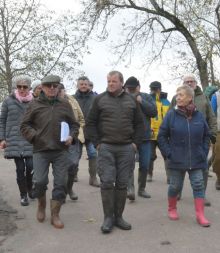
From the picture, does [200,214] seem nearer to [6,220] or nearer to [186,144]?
[186,144]

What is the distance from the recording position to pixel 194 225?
A: 651 centimetres

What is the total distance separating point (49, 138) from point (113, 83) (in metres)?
1.06

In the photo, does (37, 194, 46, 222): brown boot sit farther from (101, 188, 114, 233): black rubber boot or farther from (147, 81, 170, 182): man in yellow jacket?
(147, 81, 170, 182): man in yellow jacket

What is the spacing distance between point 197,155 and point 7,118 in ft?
9.64

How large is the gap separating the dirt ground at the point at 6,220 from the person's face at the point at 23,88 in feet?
5.52

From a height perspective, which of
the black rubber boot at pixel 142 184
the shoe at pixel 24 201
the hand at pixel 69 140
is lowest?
the shoe at pixel 24 201

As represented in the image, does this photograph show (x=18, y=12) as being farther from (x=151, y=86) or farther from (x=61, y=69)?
(x=151, y=86)

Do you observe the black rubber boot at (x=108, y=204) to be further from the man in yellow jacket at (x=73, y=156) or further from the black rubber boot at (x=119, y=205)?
the man in yellow jacket at (x=73, y=156)

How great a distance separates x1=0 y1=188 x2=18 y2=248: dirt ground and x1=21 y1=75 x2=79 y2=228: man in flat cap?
53cm

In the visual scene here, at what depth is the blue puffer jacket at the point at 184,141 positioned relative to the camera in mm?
6590

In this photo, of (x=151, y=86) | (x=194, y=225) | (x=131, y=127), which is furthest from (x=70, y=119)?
(x=151, y=86)

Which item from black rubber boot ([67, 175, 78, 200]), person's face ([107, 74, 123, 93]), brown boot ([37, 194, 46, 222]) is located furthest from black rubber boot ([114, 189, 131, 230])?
black rubber boot ([67, 175, 78, 200])

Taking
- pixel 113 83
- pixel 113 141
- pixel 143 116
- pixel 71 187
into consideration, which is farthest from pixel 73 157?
pixel 113 83

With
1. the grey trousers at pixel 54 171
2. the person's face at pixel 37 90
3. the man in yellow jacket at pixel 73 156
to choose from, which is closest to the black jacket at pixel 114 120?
the grey trousers at pixel 54 171
